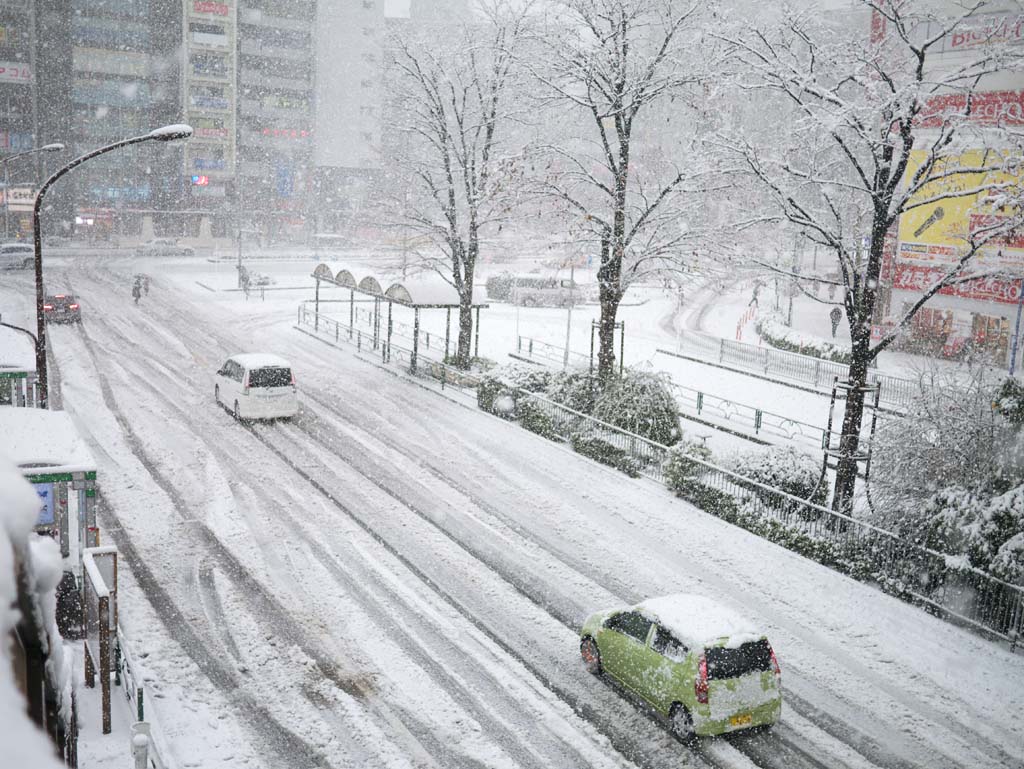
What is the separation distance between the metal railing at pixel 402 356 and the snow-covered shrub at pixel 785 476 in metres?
11.3

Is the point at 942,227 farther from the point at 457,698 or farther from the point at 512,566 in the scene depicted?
the point at 457,698

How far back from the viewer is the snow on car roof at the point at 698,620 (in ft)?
36.2

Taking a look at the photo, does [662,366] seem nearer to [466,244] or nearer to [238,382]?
[466,244]

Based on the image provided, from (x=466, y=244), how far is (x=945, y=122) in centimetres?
1866

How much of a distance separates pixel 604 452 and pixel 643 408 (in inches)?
59.5

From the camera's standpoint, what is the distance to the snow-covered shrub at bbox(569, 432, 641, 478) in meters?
21.4

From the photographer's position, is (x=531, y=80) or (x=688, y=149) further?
(x=531, y=80)

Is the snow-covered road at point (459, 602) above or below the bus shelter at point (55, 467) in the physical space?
below

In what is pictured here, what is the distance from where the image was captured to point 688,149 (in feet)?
73.5

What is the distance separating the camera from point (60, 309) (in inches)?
1462

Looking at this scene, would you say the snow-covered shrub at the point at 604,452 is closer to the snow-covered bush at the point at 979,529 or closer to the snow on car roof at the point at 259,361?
the snow-covered bush at the point at 979,529

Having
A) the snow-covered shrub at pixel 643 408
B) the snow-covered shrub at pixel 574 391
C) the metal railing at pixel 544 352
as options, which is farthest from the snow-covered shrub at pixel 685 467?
the metal railing at pixel 544 352

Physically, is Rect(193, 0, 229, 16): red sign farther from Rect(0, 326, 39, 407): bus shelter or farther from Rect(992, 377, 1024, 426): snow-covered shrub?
Rect(992, 377, 1024, 426): snow-covered shrub

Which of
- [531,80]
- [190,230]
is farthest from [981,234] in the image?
[190,230]
